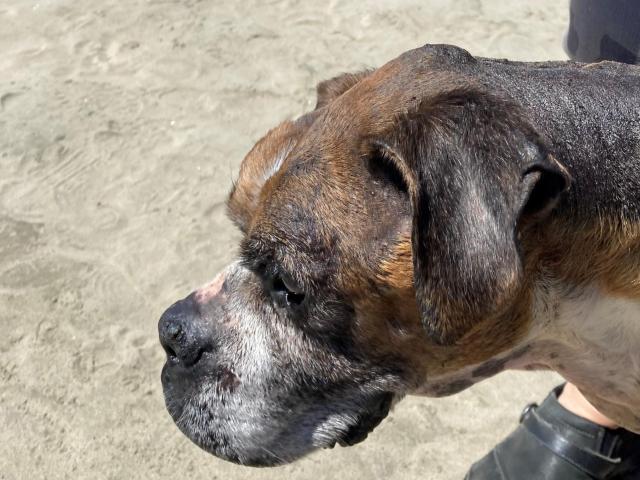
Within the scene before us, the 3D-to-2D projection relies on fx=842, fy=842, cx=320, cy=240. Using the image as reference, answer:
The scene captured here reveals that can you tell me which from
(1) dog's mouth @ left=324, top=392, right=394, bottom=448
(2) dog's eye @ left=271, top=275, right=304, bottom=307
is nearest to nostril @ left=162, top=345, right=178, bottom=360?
(2) dog's eye @ left=271, top=275, right=304, bottom=307

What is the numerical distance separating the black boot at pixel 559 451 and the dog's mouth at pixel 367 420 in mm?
1263

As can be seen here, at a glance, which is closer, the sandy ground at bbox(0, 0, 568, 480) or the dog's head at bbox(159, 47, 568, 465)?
the dog's head at bbox(159, 47, 568, 465)

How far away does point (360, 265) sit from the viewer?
206cm

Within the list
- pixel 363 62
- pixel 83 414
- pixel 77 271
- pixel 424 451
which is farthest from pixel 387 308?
pixel 363 62

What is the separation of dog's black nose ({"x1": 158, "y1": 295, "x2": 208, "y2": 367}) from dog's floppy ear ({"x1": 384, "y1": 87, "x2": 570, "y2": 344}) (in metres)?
0.79

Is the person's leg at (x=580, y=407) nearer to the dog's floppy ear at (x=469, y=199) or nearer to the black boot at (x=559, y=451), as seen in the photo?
the black boot at (x=559, y=451)

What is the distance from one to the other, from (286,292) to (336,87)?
723mm

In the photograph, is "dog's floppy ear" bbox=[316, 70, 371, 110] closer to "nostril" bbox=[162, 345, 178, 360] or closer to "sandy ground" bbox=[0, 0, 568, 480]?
"nostril" bbox=[162, 345, 178, 360]

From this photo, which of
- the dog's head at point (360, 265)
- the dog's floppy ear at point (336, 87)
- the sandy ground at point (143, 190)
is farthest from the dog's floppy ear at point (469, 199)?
the sandy ground at point (143, 190)

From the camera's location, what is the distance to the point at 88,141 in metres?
5.46

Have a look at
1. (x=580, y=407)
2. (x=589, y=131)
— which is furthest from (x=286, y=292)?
(x=580, y=407)

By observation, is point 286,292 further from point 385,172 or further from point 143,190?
point 143,190

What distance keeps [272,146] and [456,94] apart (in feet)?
2.10

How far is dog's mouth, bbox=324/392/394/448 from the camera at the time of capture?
7.68 ft
